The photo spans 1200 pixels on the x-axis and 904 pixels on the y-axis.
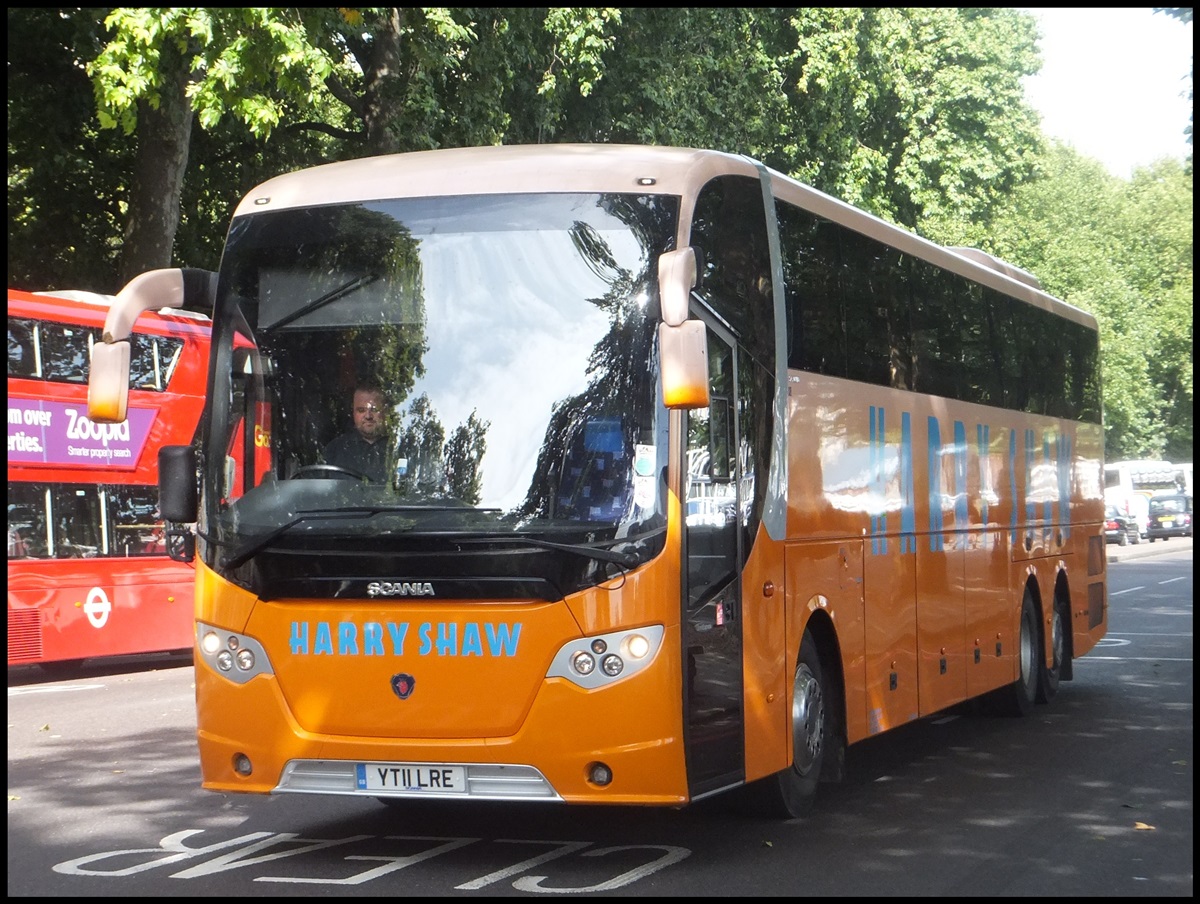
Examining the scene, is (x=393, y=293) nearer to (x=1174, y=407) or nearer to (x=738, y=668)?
(x=738, y=668)

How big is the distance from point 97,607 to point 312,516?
13084 millimetres

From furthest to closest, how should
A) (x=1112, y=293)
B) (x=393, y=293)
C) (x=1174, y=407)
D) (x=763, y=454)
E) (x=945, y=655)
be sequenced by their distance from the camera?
(x=1174, y=407)
(x=1112, y=293)
(x=945, y=655)
(x=763, y=454)
(x=393, y=293)

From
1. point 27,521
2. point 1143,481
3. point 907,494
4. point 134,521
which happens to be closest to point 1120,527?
point 1143,481

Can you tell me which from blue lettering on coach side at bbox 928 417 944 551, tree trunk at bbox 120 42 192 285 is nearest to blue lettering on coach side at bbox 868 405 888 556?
blue lettering on coach side at bbox 928 417 944 551

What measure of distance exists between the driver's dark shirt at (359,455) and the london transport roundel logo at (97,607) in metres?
13.0

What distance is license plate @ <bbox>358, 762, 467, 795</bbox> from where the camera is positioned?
7836 mm

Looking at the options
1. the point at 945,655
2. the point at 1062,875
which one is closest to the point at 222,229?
the point at 945,655

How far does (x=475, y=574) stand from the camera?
7.81 m

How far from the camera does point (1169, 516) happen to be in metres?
74.1

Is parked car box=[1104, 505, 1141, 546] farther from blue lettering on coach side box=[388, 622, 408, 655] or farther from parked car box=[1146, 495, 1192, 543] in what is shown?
blue lettering on coach side box=[388, 622, 408, 655]

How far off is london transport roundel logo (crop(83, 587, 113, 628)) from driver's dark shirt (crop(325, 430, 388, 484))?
42.5 feet

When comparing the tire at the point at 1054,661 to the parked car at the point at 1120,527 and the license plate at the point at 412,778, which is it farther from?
the parked car at the point at 1120,527

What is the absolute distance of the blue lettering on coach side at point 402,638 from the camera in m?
7.84

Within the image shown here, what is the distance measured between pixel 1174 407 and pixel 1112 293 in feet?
80.0
